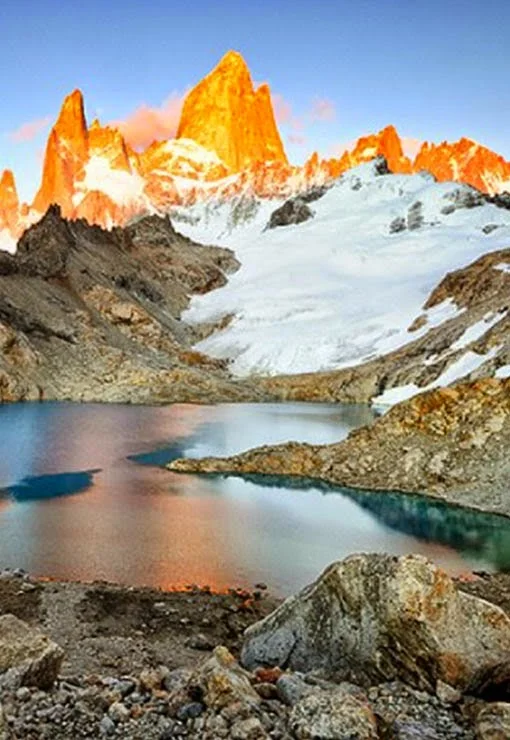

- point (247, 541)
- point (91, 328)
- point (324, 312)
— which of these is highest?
point (324, 312)

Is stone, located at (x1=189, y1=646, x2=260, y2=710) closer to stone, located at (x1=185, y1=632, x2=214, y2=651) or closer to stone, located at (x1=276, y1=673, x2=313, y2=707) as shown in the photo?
stone, located at (x1=276, y1=673, x2=313, y2=707)

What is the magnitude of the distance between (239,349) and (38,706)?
14263 centimetres

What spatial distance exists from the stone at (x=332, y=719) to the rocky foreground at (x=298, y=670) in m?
0.01

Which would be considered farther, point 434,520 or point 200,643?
point 434,520

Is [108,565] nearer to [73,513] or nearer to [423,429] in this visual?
[73,513]

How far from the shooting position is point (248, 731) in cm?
816

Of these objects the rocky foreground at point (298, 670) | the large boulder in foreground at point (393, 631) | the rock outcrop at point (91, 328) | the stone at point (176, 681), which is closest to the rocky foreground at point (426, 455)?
the rocky foreground at point (298, 670)

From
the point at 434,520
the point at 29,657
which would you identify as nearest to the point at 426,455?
the point at 434,520

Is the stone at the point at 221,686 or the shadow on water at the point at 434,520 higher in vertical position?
the stone at the point at 221,686

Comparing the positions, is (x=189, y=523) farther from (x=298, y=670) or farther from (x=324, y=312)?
(x=324, y=312)

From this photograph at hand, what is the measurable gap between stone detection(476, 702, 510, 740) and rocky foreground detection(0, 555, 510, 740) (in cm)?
2

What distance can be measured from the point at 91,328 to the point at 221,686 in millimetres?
109316

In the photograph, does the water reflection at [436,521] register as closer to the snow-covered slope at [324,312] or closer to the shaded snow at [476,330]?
the shaded snow at [476,330]

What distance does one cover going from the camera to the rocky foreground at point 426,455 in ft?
127
